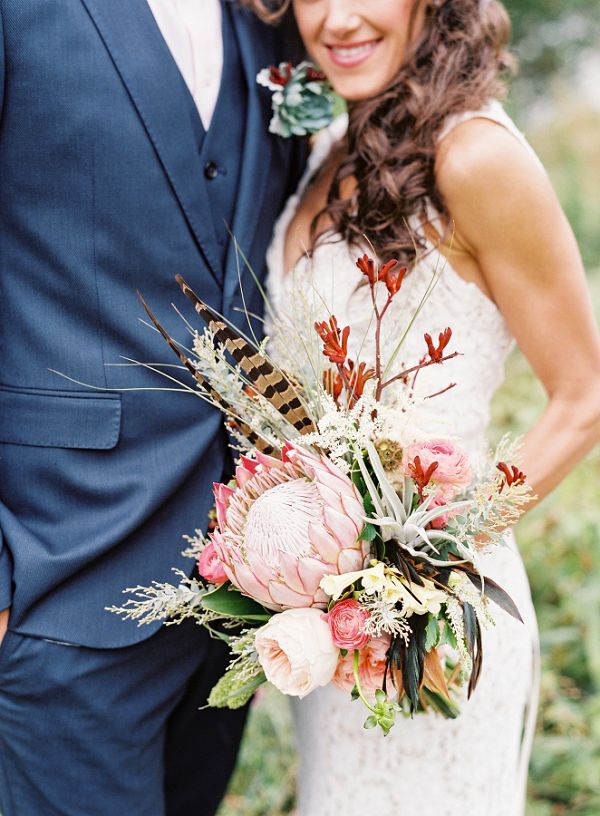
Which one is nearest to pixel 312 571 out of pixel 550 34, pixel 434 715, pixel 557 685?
pixel 434 715

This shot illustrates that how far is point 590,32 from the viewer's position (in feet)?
34.7

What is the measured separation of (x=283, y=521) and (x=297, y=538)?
1.3 inches

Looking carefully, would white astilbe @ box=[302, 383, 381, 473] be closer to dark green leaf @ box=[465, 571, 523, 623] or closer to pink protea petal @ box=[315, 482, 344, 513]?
pink protea petal @ box=[315, 482, 344, 513]

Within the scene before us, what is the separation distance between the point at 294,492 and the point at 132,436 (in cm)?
57

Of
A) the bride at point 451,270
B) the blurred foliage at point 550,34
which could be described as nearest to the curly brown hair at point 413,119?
the bride at point 451,270

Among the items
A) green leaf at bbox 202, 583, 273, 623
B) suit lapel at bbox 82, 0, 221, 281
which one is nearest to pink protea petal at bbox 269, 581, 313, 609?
green leaf at bbox 202, 583, 273, 623

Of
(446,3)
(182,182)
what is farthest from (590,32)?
(182,182)

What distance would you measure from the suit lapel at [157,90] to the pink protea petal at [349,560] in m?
0.82

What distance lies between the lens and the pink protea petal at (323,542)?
4.32 feet

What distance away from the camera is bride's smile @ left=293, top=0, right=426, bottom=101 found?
1.96 m

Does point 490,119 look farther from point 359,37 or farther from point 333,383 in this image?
point 333,383

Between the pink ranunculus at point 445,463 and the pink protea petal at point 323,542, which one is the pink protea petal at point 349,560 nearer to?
the pink protea petal at point 323,542

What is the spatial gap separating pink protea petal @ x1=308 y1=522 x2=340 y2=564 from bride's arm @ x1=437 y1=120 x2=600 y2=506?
0.77 m

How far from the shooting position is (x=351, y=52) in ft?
6.66
